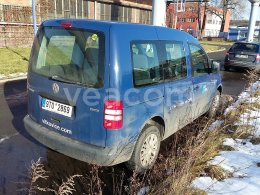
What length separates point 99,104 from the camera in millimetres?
3262

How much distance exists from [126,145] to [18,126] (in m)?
2.97

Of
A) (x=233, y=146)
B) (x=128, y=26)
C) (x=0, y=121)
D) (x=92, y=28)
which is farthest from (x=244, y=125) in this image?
(x=0, y=121)

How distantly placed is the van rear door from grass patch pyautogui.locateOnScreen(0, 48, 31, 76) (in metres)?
7.72

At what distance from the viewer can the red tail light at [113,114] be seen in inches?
127

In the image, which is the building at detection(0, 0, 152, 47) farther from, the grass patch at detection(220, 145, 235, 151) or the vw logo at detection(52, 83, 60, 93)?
the grass patch at detection(220, 145, 235, 151)

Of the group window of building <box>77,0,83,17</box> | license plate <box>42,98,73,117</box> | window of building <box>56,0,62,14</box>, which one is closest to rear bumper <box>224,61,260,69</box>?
license plate <box>42,98,73,117</box>

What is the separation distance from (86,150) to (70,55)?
1203mm

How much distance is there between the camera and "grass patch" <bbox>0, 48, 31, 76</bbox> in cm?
1143

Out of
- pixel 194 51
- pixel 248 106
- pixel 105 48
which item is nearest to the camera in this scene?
pixel 105 48

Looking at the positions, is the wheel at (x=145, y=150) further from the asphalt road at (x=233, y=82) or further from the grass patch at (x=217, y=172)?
the asphalt road at (x=233, y=82)

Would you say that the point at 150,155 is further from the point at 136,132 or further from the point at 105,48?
the point at 105,48

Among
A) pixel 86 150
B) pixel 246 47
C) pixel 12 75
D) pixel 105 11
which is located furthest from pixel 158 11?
pixel 105 11

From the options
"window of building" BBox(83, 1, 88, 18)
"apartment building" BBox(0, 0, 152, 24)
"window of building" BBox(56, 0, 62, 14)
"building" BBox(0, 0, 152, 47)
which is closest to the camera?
"building" BBox(0, 0, 152, 47)

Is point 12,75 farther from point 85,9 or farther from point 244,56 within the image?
point 85,9
